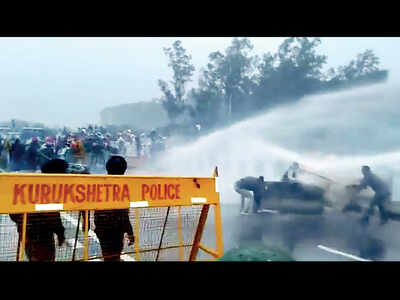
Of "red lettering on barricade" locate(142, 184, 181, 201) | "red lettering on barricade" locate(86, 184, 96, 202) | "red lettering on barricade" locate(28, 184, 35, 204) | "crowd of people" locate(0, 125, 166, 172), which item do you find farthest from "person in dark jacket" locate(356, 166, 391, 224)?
"crowd of people" locate(0, 125, 166, 172)

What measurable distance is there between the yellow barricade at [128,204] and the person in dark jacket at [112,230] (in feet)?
0.23

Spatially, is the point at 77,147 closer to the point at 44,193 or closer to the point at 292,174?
the point at 292,174

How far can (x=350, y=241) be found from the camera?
6.41m

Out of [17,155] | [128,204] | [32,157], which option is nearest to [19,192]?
[128,204]

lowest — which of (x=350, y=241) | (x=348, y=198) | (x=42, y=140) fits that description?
(x=350, y=241)

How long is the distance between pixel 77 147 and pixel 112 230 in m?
9.67

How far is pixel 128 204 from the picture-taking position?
8.71ft

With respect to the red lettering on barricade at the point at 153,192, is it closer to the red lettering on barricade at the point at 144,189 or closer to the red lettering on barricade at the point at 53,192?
the red lettering on barricade at the point at 144,189

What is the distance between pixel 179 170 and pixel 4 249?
10627 mm

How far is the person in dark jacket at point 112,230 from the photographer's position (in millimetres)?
2914
